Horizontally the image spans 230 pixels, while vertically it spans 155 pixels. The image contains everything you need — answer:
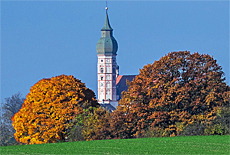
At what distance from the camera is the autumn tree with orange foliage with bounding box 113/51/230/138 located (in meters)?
50.9

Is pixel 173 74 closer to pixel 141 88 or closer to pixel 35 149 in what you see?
pixel 141 88

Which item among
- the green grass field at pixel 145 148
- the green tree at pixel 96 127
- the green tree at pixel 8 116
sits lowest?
the green grass field at pixel 145 148

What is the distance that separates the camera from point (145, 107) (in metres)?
51.9

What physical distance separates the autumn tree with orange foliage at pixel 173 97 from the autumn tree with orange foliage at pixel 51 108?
12.5ft

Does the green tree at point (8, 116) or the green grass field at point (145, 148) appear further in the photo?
the green tree at point (8, 116)

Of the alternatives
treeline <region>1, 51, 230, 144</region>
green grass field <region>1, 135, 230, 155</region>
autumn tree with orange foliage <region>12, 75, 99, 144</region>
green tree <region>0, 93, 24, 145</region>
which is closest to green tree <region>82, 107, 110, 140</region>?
treeline <region>1, 51, 230, 144</region>

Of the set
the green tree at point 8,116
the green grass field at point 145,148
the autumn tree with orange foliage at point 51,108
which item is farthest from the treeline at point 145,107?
the green tree at point 8,116

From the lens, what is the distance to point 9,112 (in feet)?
308

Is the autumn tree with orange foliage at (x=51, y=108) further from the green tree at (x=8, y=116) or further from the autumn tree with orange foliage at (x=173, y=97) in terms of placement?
the green tree at (x=8, y=116)

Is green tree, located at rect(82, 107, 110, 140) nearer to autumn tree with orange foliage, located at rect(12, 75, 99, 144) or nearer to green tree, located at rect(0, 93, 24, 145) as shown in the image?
autumn tree with orange foliage, located at rect(12, 75, 99, 144)

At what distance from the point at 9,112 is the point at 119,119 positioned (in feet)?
149

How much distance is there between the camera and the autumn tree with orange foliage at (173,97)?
167 ft

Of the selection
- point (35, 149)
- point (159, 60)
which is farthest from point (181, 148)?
point (159, 60)

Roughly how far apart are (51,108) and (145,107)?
307 inches
